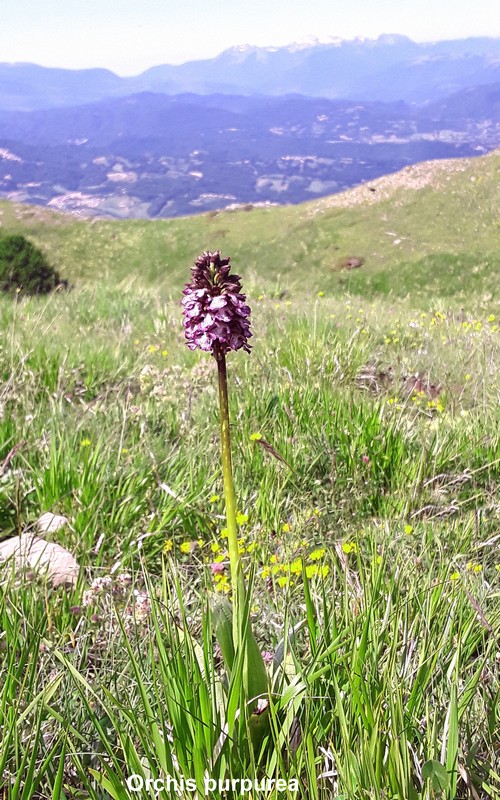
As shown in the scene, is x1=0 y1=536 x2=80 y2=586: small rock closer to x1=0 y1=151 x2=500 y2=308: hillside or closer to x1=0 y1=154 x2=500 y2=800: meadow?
x1=0 y1=154 x2=500 y2=800: meadow

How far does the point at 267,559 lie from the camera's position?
9.69ft

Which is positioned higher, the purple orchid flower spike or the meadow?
the purple orchid flower spike

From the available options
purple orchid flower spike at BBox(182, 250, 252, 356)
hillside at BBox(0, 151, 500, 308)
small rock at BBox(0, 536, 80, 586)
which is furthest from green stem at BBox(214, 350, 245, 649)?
hillside at BBox(0, 151, 500, 308)

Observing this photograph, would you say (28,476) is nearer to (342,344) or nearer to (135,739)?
(135,739)

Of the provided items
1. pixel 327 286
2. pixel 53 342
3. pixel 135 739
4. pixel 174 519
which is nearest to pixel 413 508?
pixel 174 519

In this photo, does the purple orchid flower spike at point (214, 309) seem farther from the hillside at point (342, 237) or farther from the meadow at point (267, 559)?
the hillside at point (342, 237)

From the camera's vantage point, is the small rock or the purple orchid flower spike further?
the small rock

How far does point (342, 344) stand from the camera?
18.7 ft

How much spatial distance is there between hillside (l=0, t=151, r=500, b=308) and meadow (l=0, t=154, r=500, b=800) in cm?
2469

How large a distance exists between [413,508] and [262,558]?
0.97 meters

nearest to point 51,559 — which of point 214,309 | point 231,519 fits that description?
point 231,519

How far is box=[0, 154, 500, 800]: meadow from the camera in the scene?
1587mm

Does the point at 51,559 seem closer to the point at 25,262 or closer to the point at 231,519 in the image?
the point at 231,519

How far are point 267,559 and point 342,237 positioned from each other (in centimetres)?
3706
